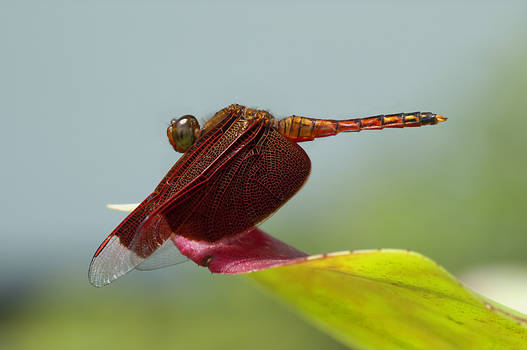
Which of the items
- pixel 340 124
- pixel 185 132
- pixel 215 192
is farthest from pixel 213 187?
pixel 340 124

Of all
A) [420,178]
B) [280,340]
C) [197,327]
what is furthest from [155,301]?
[420,178]

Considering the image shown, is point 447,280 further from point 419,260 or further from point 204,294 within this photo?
point 204,294

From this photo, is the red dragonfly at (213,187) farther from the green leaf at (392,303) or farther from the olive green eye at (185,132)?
the green leaf at (392,303)

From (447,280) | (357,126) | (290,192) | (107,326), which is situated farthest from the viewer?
(107,326)

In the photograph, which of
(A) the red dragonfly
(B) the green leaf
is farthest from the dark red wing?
(B) the green leaf

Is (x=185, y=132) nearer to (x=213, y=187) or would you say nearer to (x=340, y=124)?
(x=213, y=187)

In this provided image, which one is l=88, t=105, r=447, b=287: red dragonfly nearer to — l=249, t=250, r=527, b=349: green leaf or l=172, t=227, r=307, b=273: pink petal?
l=172, t=227, r=307, b=273: pink petal
